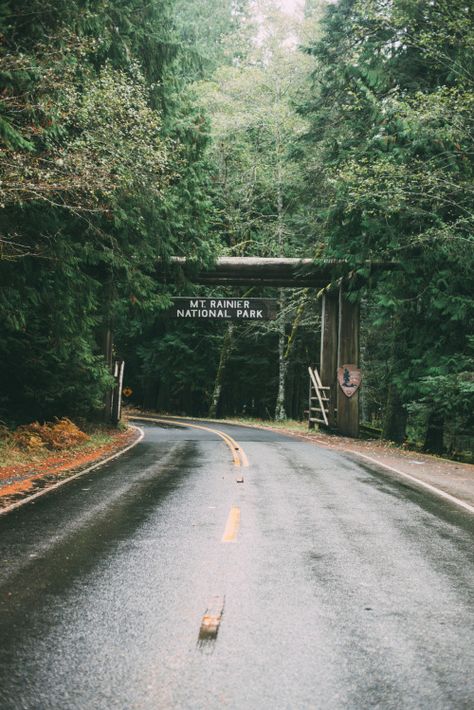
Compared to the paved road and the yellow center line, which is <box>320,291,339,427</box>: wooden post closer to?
the paved road

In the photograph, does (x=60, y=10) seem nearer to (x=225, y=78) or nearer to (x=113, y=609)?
(x=113, y=609)

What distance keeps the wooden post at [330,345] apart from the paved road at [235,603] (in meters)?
15.6

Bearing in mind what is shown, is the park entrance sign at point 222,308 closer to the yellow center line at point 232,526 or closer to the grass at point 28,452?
the grass at point 28,452

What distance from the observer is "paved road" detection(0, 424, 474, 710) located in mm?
3646

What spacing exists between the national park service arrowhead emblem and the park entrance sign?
11.5ft

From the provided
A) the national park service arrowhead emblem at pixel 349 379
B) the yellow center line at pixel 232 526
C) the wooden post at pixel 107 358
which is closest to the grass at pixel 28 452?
the wooden post at pixel 107 358

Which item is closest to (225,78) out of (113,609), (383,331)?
(383,331)

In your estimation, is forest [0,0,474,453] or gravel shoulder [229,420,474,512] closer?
forest [0,0,474,453]

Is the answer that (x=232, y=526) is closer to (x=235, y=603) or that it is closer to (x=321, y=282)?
(x=235, y=603)

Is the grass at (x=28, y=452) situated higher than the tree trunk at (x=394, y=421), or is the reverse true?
the tree trunk at (x=394, y=421)

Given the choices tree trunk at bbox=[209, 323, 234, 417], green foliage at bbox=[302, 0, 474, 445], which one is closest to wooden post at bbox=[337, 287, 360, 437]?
green foliage at bbox=[302, 0, 474, 445]

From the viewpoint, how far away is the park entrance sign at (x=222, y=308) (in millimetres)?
25750

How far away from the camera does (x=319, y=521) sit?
8297 mm

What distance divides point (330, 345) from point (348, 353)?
64.6 inches
